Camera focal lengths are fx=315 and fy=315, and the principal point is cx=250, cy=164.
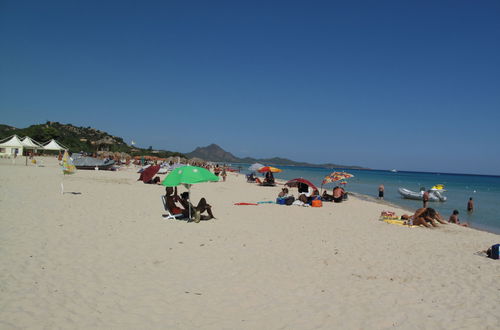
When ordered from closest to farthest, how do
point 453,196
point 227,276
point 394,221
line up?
point 227,276 → point 394,221 → point 453,196

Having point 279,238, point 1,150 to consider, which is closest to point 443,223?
point 279,238

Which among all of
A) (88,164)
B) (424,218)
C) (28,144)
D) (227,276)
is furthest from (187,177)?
(28,144)

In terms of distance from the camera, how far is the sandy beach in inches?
149

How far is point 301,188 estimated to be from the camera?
645 inches

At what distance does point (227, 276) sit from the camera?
514 cm

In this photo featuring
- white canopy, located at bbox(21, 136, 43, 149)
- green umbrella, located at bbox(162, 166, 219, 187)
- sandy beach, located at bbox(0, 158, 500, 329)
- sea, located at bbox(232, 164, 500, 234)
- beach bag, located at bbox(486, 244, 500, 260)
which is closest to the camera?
sandy beach, located at bbox(0, 158, 500, 329)

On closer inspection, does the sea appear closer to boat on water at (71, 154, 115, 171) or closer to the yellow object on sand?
the yellow object on sand

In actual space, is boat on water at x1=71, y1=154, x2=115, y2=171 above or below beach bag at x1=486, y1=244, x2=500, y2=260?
above

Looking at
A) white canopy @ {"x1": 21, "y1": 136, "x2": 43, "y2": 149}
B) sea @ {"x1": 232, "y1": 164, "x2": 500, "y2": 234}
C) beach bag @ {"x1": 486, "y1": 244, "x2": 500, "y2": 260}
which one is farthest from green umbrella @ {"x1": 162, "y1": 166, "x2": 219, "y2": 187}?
white canopy @ {"x1": 21, "y1": 136, "x2": 43, "y2": 149}

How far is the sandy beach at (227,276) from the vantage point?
3.79m

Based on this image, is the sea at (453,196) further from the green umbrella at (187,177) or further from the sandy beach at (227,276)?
the green umbrella at (187,177)

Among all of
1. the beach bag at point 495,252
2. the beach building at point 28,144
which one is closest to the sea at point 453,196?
the beach bag at point 495,252

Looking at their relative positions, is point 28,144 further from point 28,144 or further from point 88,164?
point 88,164

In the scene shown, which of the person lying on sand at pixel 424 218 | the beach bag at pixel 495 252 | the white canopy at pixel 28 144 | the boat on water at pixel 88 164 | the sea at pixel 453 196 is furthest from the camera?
the white canopy at pixel 28 144
